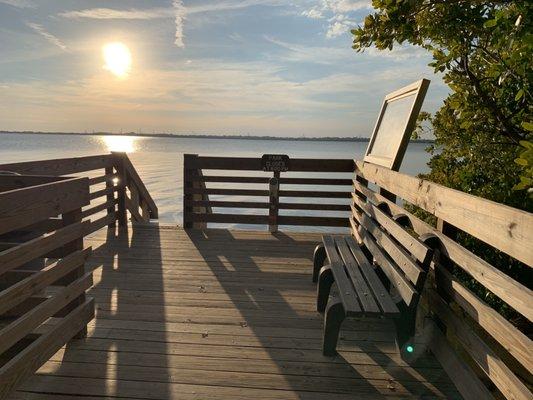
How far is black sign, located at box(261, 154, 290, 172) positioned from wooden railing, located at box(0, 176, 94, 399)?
413 cm

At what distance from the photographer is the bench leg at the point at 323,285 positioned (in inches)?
148

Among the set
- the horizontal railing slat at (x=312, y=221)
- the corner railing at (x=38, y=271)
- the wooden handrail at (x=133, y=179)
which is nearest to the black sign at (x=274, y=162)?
the horizontal railing slat at (x=312, y=221)

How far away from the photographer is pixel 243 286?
15.6ft

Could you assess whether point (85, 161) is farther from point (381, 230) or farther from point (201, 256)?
point (381, 230)

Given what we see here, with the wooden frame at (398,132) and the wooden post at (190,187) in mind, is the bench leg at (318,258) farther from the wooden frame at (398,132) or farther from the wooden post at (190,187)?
the wooden post at (190,187)

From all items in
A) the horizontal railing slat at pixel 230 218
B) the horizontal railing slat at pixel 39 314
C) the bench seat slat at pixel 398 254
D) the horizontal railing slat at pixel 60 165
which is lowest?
the horizontal railing slat at pixel 230 218

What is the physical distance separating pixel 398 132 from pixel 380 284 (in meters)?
1.96

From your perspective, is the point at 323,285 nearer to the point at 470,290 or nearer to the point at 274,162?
the point at 470,290

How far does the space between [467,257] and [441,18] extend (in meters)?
2.27

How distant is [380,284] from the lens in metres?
3.23

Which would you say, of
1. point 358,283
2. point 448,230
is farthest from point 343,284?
point 448,230

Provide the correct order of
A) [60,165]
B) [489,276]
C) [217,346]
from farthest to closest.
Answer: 1. [60,165]
2. [217,346]
3. [489,276]

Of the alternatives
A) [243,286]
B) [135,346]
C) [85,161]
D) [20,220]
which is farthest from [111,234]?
[20,220]

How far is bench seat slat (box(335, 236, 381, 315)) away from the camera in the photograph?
2.80 m
